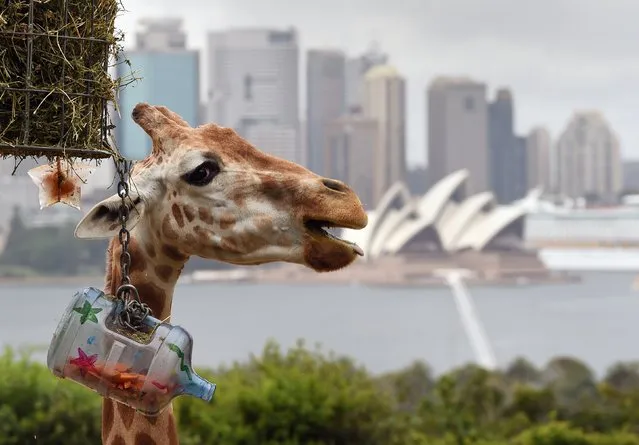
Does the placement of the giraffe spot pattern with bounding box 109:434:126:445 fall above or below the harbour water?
above

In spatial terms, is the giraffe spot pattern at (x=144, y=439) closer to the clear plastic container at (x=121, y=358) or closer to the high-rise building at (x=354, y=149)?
the clear plastic container at (x=121, y=358)

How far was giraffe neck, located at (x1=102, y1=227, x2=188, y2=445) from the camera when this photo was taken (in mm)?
3209

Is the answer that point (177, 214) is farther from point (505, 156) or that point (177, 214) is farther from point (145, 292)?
point (505, 156)

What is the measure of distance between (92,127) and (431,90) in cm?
3078

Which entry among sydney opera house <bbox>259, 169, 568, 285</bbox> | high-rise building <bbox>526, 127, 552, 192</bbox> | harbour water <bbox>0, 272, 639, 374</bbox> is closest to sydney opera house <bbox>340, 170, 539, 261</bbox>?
sydney opera house <bbox>259, 169, 568, 285</bbox>

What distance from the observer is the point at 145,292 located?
3279 millimetres

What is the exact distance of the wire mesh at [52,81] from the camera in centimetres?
289

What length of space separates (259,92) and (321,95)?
11.3ft

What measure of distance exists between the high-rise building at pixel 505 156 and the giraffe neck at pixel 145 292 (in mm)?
27946

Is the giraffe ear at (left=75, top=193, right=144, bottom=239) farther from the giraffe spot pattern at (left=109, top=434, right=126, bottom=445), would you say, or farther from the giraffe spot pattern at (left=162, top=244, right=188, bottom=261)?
the giraffe spot pattern at (left=109, top=434, right=126, bottom=445)

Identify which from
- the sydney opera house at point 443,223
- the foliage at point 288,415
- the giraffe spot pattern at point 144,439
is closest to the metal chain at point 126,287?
the giraffe spot pattern at point 144,439

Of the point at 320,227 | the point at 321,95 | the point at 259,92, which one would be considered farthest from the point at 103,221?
the point at 321,95

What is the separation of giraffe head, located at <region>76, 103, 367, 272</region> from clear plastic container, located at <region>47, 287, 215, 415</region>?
0.71 feet

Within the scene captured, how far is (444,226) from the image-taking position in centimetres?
2573
